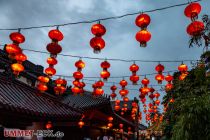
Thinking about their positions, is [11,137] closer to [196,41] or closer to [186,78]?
[196,41]

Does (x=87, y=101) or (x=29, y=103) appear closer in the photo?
(x=29, y=103)

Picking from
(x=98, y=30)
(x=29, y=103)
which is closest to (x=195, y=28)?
(x=98, y=30)

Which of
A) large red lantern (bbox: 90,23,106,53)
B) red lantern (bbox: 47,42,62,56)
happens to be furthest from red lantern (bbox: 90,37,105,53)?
red lantern (bbox: 47,42,62,56)

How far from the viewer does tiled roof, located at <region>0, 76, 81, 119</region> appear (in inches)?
292

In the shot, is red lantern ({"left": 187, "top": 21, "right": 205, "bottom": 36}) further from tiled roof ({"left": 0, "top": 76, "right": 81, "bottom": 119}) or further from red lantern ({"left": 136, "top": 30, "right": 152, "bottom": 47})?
tiled roof ({"left": 0, "top": 76, "right": 81, "bottom": 119})

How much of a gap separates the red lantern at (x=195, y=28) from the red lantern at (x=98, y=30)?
2.56m

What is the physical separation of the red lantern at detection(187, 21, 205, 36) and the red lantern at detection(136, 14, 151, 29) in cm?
120

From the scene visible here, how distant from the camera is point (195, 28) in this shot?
6141mm

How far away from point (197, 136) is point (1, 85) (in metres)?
6.59

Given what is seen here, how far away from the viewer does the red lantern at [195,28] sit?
5976mm

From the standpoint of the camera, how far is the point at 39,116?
26.5 ft

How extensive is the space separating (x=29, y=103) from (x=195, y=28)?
19.3 feet

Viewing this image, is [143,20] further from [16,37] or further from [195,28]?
[16,37]

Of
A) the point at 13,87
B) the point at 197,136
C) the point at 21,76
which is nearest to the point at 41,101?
the point at 13,87
